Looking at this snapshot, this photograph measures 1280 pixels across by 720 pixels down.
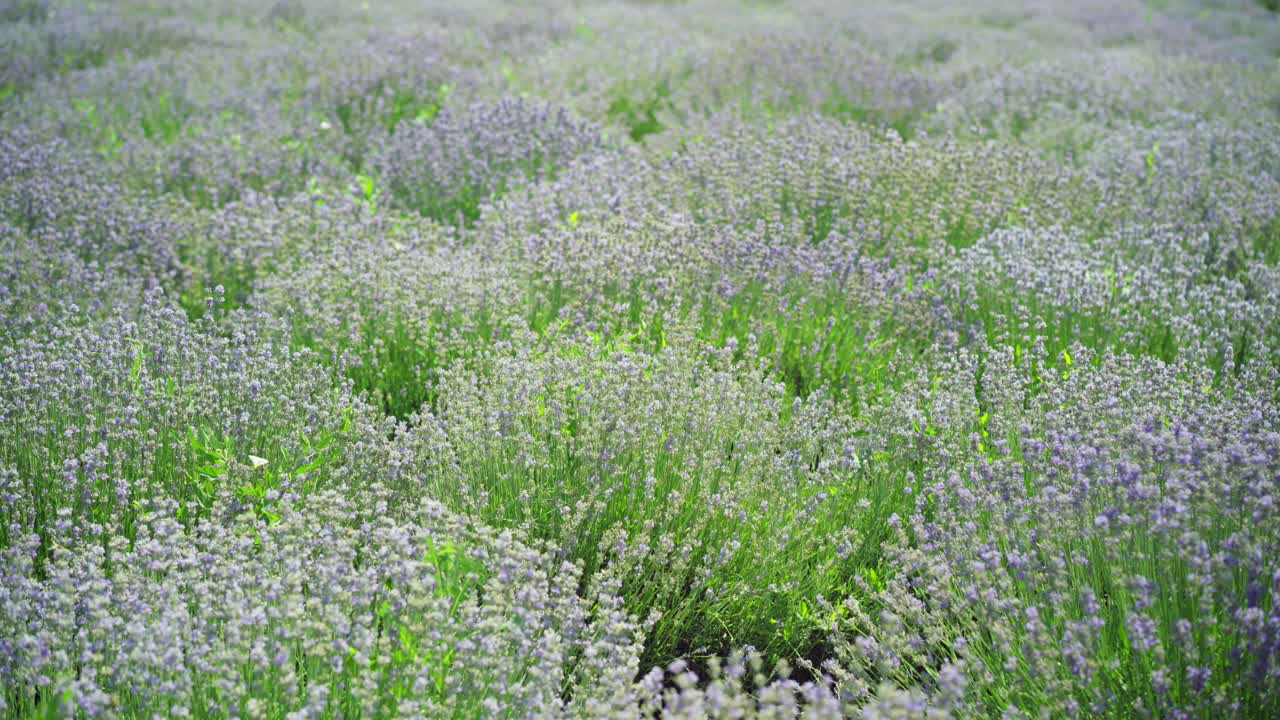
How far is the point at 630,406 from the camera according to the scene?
2.94 m

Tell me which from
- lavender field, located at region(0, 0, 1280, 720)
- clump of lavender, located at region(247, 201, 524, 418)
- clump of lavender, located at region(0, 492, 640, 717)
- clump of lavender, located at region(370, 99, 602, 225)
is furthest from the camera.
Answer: clump of lavender, located at region(370, 99, 602, 225)

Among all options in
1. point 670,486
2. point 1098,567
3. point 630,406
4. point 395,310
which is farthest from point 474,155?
point 1098,567

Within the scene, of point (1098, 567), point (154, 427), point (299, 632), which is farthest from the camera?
point (154, 427)

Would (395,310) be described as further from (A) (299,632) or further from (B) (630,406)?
(A) (299,632)

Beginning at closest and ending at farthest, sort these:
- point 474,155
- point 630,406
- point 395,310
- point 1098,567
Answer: point 1098,567 → point 630,406 → point 395,310 → point 474,155

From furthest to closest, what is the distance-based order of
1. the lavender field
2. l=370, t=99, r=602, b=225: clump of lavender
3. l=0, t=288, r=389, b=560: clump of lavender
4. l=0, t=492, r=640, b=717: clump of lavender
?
l=370, t=99, r=602, b=225: clump of lavender
l=0, t=288, r=389, b=560: clump of lavender
the lavender field
l=0, t=492, r=640, b=717: clump of lavender

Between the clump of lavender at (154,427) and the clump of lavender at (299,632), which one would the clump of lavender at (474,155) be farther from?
the clump of lavender at (299,632)

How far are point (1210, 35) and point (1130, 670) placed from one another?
11990 mm

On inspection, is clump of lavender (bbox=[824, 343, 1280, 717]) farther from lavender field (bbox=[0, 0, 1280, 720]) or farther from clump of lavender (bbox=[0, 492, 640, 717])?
clump of lavender (bbox=[0, 492, 640, 717])

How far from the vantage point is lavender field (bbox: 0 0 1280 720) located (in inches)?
78.9

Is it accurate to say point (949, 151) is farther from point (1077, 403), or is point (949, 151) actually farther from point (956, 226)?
point (1077, 403)

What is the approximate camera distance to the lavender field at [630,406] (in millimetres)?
2004

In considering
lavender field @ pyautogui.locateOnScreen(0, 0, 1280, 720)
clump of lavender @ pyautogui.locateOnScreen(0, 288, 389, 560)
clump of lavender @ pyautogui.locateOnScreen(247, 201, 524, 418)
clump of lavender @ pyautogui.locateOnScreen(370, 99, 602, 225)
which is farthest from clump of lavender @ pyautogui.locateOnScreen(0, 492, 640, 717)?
clump of lavender @ pyautogui.locateOnScreen(370, 99, 602, 225)

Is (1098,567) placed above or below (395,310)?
above
